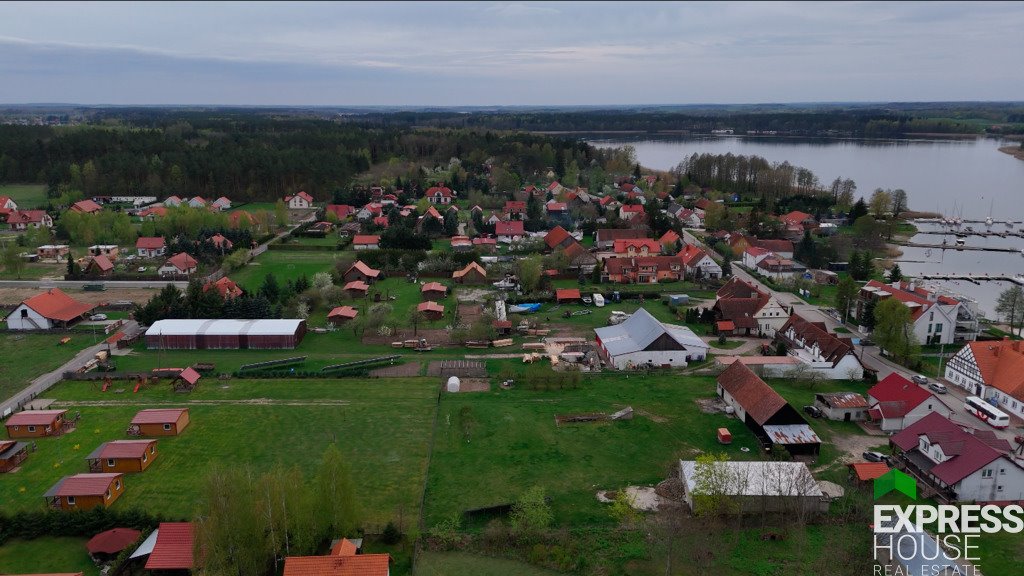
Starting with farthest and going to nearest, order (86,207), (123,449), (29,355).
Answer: (86,207) < (29,355) < (123,449)

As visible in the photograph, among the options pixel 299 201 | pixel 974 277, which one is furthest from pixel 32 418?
pixel 974 277

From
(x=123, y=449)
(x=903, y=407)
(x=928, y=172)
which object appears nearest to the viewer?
(x=123, y=449)

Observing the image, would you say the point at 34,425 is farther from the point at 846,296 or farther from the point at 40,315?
the point at 846,296

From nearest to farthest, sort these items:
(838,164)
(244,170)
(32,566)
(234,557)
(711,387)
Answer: (234,557) → (32,566) → (711,387) → (244,170) → (838,164)

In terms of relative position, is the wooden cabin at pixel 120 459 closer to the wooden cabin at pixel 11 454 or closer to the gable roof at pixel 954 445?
the wooden cabin at pixel 11 454

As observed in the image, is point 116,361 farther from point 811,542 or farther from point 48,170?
point 48,170

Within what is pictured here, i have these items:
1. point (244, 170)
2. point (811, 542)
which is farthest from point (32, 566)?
point (244, 170)

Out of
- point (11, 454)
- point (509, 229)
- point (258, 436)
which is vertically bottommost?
point (258, 436)

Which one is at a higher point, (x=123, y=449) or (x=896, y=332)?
(x=896, y=332)

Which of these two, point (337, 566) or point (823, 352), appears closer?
point (337, 566)
